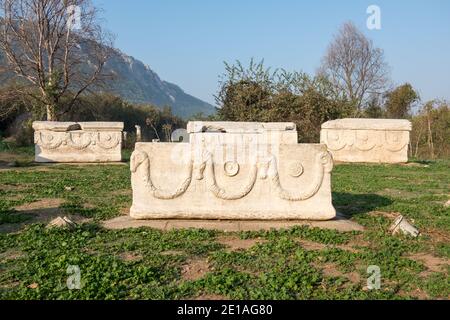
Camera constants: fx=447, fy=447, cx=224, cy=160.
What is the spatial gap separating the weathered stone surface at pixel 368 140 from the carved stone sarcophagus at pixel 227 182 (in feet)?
29.7

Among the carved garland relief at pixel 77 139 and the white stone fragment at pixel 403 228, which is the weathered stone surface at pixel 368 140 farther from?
the white stone fragment at pixel 403 228

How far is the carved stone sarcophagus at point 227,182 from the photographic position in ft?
18.2

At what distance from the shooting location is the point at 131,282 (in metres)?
3.54

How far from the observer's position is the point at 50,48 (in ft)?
62.2

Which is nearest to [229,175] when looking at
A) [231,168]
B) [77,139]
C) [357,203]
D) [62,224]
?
[231,168]

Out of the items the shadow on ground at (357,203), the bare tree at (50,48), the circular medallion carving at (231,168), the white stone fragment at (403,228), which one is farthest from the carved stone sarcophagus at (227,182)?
the bare tree at (50,48)

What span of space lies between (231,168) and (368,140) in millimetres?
9719

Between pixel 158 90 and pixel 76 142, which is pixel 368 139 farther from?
Answer: pixel 158 90

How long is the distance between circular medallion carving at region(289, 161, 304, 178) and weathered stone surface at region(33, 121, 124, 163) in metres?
9.20

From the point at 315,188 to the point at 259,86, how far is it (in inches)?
599

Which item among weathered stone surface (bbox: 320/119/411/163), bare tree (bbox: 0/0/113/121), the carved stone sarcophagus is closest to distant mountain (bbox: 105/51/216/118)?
bare tree (bbox: 0/0/113/121)

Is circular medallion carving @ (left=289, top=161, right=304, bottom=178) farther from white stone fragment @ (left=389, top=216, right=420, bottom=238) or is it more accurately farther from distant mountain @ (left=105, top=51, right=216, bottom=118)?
distant mountain @ (left=105, top=51, right=216, bottom=118)

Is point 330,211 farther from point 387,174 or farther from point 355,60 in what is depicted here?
point 355,60
